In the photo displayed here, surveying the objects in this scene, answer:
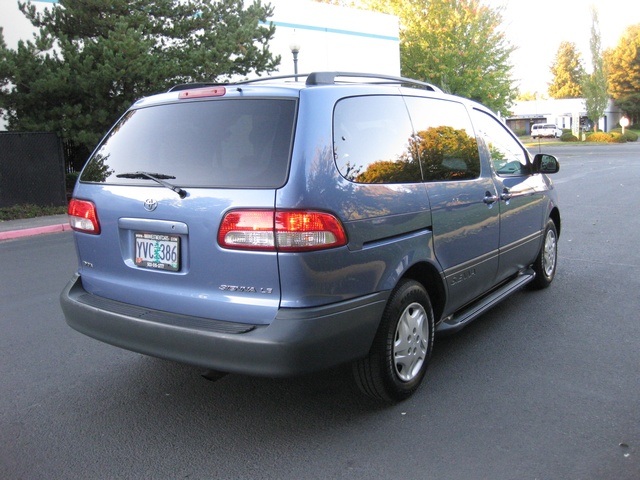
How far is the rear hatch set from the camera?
10.2ft

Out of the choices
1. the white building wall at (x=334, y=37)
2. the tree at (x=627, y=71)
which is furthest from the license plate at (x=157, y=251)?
the tree at (x=627, y=71)

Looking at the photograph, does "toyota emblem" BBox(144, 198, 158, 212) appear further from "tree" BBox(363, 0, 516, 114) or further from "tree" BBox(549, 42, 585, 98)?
"tree" BBox(549, 42, 585, 98)

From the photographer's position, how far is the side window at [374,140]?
11.0 feet

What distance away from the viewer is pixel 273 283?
3.05 meters

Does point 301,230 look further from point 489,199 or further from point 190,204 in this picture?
point 489,199

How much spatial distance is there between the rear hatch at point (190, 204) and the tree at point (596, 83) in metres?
66.2

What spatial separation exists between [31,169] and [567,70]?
100308 mm

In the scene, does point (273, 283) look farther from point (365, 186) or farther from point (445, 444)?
point (445, 444)

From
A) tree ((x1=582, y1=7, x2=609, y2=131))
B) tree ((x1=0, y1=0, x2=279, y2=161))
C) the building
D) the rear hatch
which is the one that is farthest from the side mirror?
the building

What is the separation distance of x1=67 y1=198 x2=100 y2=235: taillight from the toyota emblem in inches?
17.3

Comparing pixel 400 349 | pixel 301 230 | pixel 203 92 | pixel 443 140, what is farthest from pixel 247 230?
pixel 443 140

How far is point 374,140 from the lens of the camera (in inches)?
142

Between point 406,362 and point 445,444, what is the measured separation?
0.60 m

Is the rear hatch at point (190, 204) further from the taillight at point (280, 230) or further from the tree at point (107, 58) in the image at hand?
the tree at point (107, 58)
